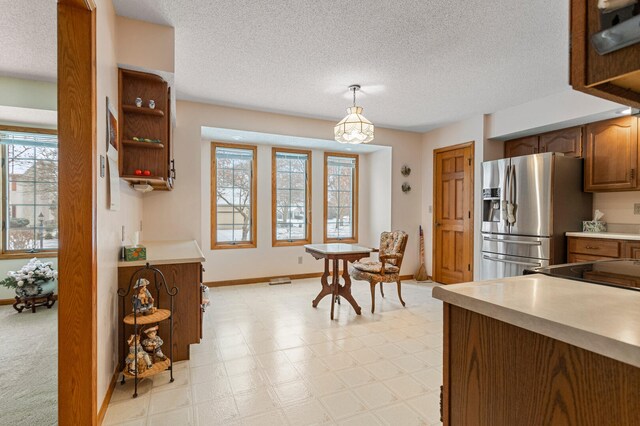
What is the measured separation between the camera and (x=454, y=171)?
5000 mm

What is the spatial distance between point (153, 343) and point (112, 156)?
128cm

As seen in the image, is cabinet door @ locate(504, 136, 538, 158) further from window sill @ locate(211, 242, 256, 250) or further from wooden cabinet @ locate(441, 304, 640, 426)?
wooden cabinet @ locate(441, 304, 640, 426)

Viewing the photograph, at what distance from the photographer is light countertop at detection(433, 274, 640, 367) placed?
65cm

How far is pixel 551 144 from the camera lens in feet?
13.3

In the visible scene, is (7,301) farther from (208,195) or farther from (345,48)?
(345,48)

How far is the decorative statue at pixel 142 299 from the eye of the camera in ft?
6.91

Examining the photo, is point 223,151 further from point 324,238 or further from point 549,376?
point 549,376

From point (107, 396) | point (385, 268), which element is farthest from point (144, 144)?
point (385, 268)

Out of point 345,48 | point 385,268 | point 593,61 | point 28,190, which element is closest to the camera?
point 593,61

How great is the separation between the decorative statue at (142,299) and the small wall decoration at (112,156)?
0.54 metres

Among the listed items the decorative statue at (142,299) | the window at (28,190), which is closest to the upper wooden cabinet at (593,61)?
the decorative statue at (142,299)

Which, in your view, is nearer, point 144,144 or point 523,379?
point 523,379

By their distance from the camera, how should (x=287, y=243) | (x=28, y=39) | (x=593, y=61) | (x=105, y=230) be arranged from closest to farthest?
(x=593, y=61) < (x=105, y=230) < (x=28, y=39) < (x=287, y=243)

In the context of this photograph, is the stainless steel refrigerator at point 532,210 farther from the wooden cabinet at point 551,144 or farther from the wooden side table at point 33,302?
the wooden side table at point 33,302
